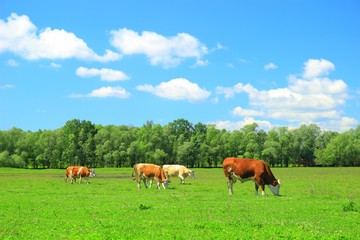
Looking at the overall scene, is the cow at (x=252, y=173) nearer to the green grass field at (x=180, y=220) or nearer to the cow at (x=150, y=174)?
the green grass field at (x=180, y=220)

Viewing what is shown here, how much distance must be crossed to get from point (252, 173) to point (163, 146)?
11661 cm

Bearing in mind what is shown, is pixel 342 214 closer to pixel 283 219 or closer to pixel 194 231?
pixel 283 219

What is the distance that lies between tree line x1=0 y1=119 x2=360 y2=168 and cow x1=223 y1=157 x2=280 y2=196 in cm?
10832

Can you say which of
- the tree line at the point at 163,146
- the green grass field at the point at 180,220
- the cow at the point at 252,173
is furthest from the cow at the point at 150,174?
the tree line at the point at 163,146

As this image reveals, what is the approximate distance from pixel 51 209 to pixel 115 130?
429 feet

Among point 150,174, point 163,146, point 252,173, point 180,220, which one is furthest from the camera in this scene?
point 163,146

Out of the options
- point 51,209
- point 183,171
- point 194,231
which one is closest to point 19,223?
point 51,209

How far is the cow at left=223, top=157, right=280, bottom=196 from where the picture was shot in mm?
30516

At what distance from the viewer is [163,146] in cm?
14725

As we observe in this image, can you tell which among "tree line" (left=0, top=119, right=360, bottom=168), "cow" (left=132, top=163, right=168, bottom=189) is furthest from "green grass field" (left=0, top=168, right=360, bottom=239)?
"tree line" (left=0, top=119, right=360, bottom=168)

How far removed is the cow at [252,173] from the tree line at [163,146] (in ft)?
355

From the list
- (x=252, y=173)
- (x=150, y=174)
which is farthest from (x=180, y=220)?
(x=150, y=174)

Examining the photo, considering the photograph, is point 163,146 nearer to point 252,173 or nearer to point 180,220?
point 252,173

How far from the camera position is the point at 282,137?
158125 mm
